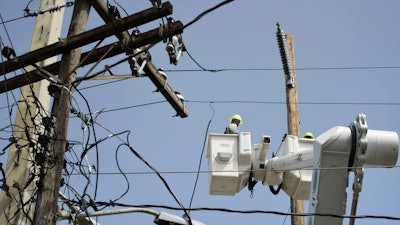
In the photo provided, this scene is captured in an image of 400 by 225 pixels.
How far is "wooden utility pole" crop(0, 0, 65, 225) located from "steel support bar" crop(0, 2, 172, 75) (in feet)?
1.32

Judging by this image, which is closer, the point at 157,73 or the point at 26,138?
the point at 157,73

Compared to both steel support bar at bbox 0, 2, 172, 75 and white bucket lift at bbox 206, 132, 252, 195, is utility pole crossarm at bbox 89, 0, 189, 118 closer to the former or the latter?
steel support bar at bbox 0, 2, 172, 75

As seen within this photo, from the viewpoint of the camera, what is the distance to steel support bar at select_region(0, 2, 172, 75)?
8133 mm

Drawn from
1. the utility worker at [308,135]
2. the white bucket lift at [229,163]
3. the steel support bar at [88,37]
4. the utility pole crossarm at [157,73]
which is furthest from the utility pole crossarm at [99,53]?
the utility worker at [308,135]

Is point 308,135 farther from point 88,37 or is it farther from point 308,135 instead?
point 88,37

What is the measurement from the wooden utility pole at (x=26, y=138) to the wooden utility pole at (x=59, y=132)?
539 millimetres

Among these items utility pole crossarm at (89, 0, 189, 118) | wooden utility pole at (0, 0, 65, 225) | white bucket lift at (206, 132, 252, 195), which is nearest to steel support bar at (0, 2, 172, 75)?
utility pole crossarm at (89, 0, 189, 118)

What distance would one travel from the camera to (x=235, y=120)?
38.5 feet

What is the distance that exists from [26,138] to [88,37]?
186 cm

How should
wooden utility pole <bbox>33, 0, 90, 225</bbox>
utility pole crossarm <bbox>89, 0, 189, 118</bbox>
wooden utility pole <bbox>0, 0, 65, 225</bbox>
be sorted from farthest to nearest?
wooden utility pole <bbox>0, 0, 65, 225</bbox> < utility pole crossarm <bbox>89, 0, 189, 118</bbox> < wooden utility pole <bbox>33, 0, 90, 225</bbox>

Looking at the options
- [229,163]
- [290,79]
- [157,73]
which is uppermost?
[290,79]

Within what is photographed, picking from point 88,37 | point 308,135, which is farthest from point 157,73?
point 308,135

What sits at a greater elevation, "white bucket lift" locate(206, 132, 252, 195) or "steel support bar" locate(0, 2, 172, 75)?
"steel support bar" locate(0, 2, 172, 75)

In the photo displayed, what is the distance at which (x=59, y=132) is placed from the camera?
7.66 meters
